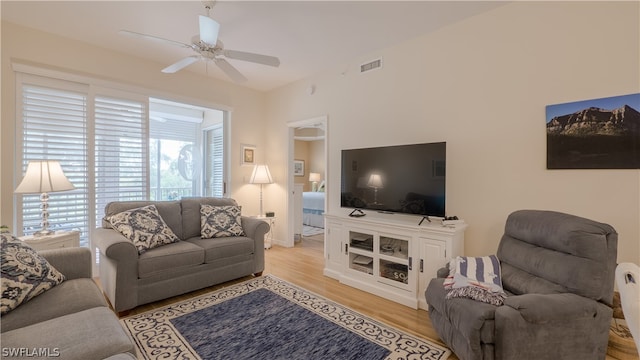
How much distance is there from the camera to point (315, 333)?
7.32ft

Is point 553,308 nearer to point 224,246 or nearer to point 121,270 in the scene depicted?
point 224,246

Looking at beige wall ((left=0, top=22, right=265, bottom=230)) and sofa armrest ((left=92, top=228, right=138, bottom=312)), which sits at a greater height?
beige wall ((left=0, top=22, right=265, bottom=230))

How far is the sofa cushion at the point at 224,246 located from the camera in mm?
3014

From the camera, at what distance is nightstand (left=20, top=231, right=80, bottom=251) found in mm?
2596

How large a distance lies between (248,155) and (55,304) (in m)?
3.60

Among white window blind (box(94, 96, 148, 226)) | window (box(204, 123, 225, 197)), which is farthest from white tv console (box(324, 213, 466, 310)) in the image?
white window blind (box(94, 96, 148, 226))

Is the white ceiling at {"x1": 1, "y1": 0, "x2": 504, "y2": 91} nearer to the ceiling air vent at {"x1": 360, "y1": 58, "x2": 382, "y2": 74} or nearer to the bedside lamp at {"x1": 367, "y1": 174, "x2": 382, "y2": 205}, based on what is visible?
the ceiling air vent at {"x1": 360, "y1": 58, "x2": 382, "y2": 74}

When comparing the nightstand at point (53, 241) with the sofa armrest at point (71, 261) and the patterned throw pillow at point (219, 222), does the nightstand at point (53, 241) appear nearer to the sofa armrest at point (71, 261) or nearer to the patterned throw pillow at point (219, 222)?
the sofa armrest at point (71, 261)

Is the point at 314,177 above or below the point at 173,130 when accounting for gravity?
below

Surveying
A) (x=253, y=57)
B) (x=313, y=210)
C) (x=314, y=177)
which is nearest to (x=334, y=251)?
(x=253, y=57)

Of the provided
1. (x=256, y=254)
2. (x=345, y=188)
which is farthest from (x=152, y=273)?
(x=345, y=188)

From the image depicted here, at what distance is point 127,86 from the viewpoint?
3693 millimetres

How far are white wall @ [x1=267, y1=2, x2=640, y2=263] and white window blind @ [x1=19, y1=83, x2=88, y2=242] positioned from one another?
347 centimetres

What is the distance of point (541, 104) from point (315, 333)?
270cm
